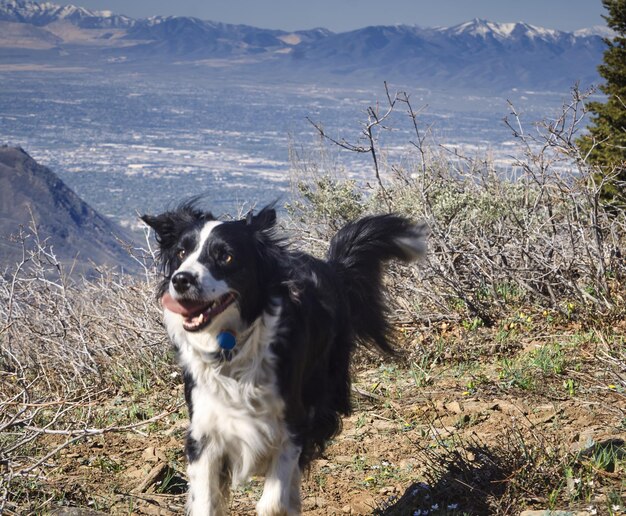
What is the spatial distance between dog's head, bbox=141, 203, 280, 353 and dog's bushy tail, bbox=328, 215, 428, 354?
111 cm

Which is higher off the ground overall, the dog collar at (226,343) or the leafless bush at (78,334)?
the dog collar at (226,343)

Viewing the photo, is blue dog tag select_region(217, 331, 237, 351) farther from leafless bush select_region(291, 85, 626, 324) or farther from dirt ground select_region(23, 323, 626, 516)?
leafless bush select_region(291, 85, 626, 324)

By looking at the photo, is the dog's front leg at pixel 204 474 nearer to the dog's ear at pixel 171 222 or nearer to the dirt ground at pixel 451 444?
the dirt ground at pixel 451 444

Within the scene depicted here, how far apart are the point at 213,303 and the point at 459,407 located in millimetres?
2057

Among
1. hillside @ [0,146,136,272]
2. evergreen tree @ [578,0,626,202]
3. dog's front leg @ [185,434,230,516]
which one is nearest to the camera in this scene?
dog's front leg @ [185,434,230,516]

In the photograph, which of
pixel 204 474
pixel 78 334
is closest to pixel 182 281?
pixel 204 474

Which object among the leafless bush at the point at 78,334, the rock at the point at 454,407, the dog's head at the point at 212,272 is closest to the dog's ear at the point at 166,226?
the dog's head at the point at 212,272

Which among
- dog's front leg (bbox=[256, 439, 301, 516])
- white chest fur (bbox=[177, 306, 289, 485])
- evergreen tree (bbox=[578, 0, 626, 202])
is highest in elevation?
evergreen tree (bbox=[578, 0, 626, 202])

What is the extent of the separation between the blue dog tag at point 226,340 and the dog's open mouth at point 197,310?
0.10 m

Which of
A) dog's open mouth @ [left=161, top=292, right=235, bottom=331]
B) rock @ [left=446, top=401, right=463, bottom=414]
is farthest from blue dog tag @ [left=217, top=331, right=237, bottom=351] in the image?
rock @ [left=446, top=401, right=463, bottom=414]

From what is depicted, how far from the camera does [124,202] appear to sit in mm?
73938

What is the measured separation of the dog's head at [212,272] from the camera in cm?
370

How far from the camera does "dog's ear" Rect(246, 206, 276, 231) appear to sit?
13.5 feet

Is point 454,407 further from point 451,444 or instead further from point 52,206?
point 52,206
